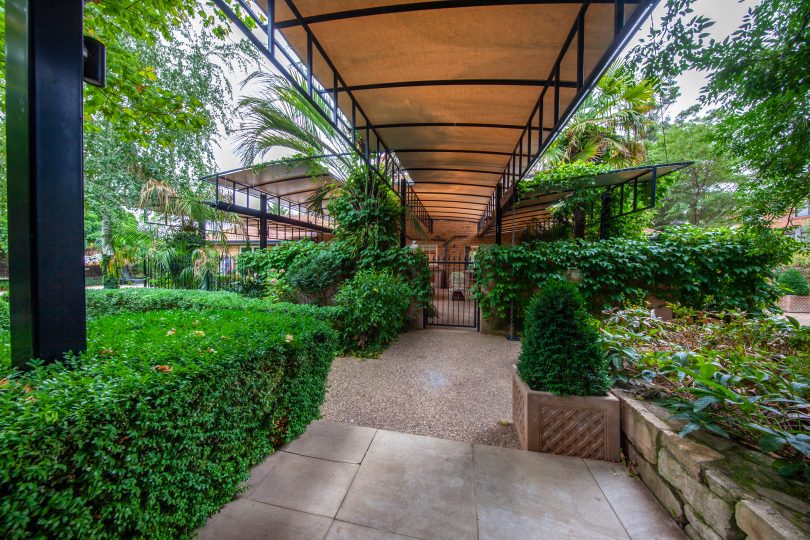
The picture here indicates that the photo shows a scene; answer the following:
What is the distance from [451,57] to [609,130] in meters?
8.89

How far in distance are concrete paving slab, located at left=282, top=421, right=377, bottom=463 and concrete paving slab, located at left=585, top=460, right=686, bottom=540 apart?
166cm

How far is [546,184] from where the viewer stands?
6230 millimetres

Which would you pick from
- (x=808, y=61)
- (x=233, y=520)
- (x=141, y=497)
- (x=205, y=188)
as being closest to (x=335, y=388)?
(x=233, y=520)

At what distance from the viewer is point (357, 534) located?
1520mm

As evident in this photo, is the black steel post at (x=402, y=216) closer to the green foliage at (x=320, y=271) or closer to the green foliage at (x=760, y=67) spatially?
the green foliage at (x=320, y=271)

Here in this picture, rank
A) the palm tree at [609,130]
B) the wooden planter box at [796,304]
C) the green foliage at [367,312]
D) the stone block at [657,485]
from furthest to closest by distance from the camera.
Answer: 1. the wooden planter box at [796,304]
2. the palm tree at [609,130]
3. the green foliage at [367,312]
4. the stone block at [657,485]

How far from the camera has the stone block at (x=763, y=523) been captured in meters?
1.06

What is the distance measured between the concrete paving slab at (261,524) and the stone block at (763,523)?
1.93 m

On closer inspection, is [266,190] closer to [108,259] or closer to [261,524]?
[108,259]

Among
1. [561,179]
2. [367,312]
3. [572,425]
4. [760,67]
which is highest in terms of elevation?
[561,179]

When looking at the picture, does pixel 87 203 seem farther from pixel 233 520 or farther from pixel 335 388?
pixel 233 520

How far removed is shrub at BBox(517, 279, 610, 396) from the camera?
2.13 meters

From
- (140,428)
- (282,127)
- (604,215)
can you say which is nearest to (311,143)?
(282,127)

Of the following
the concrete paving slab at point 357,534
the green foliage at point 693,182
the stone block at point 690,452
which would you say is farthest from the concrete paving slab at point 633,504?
the green foliage at point 693,182
